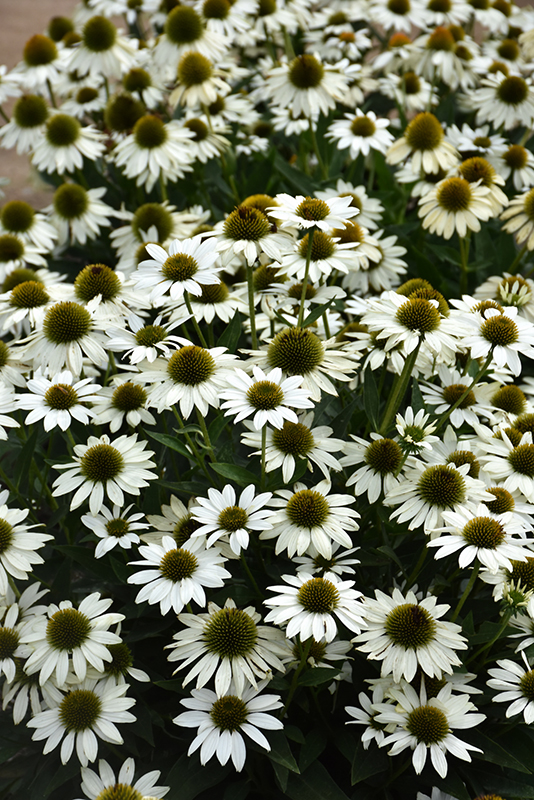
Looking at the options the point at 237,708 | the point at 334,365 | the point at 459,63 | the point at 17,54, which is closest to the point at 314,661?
the point at 237,708

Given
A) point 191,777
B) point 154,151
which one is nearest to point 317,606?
point 191,777

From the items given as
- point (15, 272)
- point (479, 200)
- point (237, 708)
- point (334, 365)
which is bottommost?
point (237, 708)

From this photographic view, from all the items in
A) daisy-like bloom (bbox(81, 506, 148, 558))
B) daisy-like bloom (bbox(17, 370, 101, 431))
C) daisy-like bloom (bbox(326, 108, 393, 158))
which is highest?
daisy-like bloom (bbox(326, 108, 393, 158))

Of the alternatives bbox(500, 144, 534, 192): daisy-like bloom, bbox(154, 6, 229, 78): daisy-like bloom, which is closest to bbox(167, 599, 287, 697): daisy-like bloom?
bbox(500, 144, 534, 192): daisy-like bloom

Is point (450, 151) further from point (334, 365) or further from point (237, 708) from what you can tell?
point (237, 708)

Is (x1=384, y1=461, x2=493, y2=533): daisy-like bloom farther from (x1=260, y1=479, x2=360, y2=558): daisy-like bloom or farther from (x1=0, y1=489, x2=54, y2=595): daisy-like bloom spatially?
(x1=0, y1=489, x2=54, y2=595): daisy-like bloom

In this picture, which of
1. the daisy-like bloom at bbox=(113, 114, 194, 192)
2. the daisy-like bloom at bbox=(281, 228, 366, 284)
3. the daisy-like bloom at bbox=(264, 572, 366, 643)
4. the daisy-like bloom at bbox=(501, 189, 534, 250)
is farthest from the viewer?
the daisy-like bloom at bbox=(113, 114, 194, 192)
